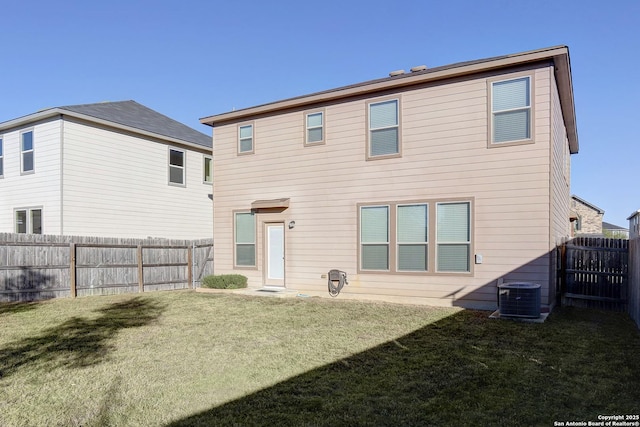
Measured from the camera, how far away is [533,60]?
8633 millimetres

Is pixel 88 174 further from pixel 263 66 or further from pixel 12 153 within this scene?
pixel 263 66

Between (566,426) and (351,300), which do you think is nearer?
(566,426)

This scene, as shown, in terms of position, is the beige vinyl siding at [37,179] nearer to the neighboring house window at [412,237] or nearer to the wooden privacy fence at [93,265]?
the wooden privacy fence at [93,265]

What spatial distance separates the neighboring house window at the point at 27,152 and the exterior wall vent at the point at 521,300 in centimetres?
1491

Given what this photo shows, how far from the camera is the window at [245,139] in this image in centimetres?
1270

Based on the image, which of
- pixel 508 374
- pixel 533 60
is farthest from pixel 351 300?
pixel 533 60

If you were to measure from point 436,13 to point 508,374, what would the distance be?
12.2 meters

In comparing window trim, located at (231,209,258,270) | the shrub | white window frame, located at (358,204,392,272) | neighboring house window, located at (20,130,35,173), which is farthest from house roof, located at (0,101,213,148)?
white window frame, located at (358,204,392,272)

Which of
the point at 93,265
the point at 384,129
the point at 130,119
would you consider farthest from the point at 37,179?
the point at 384,129

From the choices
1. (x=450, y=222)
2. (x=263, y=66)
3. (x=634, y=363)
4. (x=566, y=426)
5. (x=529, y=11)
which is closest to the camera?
(x=566, y=426)

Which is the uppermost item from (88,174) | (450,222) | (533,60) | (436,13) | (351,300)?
(436,13)

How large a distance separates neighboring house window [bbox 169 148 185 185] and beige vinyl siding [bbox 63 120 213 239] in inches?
7.4

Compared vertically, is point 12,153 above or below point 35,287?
above

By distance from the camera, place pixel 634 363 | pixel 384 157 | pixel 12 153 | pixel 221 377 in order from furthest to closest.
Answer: pixel 12 153 < pixel 384 157 < pixel 634 363 < pixel 221 377
